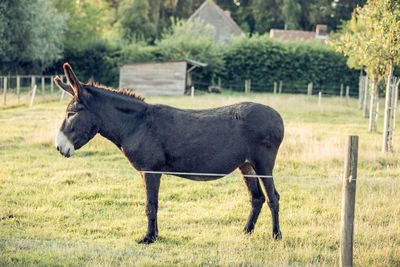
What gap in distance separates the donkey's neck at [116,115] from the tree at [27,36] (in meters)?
27.3

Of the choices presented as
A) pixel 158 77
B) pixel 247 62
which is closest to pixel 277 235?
pixel 158 77

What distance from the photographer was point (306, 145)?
11.7 m

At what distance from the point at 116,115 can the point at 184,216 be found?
213 centimetres

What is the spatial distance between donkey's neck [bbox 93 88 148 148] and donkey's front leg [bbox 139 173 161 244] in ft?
2.18

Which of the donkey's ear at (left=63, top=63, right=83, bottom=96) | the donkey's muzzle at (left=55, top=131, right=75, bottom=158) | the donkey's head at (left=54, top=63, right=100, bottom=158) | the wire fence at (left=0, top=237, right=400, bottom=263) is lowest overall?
the wire fence at (left=0, top=237, right=400, bottom=263)

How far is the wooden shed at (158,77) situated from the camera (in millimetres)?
32812

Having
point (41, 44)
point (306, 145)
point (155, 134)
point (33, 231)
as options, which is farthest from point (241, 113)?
point (41, 44)

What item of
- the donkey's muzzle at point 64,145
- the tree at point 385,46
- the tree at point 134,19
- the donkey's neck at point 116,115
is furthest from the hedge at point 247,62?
the donkey's muzzle at point 64,145

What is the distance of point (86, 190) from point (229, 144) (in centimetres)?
361

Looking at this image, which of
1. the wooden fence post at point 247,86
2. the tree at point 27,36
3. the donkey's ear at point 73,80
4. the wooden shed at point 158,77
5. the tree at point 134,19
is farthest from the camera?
the tree at point 134,19

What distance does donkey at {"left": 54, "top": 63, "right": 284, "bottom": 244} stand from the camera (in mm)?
5309

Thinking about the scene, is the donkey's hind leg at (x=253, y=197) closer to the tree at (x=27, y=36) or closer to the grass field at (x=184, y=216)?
the grass field at (x=184, y=216)

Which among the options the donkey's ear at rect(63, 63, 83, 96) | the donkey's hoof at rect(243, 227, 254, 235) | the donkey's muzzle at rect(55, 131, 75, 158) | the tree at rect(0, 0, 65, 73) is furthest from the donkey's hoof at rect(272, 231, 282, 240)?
the tree at rect(0, 0, 65, 73)

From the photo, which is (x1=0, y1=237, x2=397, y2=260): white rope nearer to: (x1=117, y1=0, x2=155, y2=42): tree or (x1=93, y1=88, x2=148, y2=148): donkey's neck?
(x1=93, y1=88, x2=148, y2=148): donkey's neck
